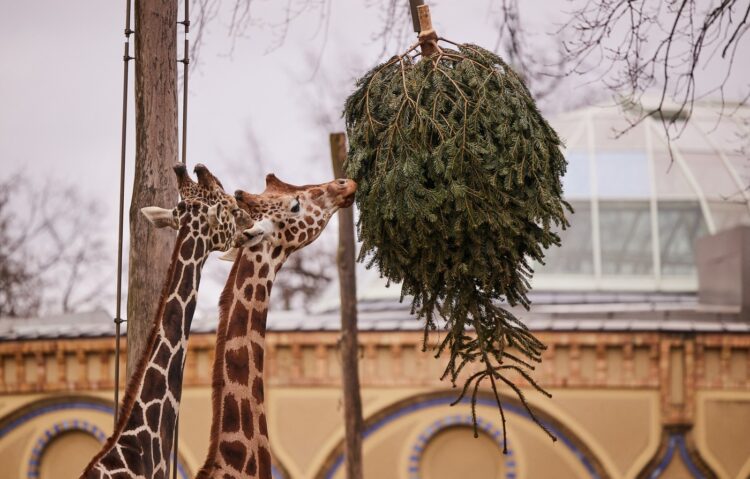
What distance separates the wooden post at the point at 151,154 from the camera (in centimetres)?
610

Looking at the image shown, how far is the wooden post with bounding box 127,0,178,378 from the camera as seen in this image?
240 inches

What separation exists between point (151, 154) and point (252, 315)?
1434mm

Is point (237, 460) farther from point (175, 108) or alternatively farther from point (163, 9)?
point (163, 9)

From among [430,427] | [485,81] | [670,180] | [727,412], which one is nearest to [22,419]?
[430,427]

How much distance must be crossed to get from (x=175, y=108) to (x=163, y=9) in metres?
0.52

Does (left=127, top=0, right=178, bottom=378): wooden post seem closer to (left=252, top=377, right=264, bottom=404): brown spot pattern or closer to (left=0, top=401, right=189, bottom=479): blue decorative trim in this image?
(left=252, top=377, right=264, bottom=404): brown spot pattern

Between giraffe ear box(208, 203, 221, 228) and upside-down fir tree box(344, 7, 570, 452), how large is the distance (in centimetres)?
68

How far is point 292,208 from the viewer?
17.4ft

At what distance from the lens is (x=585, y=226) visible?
21.8m

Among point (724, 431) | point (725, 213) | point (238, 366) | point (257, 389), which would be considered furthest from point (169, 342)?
point (725, 213)

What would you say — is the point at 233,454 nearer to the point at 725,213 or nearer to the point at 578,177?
the point at 578,177

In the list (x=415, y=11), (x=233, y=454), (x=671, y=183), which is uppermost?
(x=671, y=183)

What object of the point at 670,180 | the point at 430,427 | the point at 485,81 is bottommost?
the point at 430,427

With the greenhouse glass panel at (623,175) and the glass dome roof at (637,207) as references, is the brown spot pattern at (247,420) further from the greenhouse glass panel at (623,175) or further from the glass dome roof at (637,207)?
the greenhouse glass panel at (623,175)
